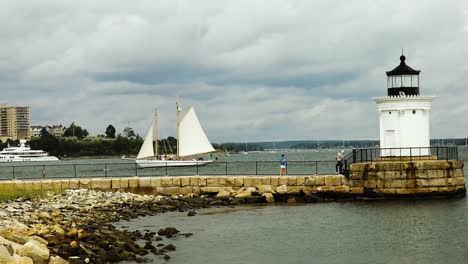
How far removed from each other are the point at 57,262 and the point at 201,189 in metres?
15.8

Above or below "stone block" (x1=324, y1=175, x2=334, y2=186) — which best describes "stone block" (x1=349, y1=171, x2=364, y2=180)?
above

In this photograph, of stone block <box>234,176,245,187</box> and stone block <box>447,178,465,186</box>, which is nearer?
stone block <box>447,178,465,186</box>

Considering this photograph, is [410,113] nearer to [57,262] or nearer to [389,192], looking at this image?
[389,192]

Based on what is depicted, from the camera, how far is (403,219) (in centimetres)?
2402

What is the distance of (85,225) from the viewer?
64.4 ft

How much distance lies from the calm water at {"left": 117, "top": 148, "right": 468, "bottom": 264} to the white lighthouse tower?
2.71 m

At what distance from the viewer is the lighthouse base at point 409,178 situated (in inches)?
1107

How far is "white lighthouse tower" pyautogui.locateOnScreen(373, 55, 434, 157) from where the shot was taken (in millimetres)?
29281

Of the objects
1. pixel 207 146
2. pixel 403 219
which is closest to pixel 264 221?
pixel 403 219

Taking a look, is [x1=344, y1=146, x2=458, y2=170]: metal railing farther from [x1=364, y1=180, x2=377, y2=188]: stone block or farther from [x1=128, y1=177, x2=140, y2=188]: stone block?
[x1=128, y1=177, x2=140, y2=188]: stone block

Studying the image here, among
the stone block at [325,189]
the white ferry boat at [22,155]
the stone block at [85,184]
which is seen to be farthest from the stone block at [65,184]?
the white ferry boat at [22,155]

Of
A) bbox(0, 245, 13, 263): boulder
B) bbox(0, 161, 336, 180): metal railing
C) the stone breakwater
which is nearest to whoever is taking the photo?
bbox(0, 245, 13, 263): boulder

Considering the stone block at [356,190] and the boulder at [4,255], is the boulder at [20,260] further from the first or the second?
the stone block at [356,190]

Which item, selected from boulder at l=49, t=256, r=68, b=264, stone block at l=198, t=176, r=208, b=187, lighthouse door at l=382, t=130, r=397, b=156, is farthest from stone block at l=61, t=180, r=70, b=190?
boulder at l=49, t=256, r=68, b=264
